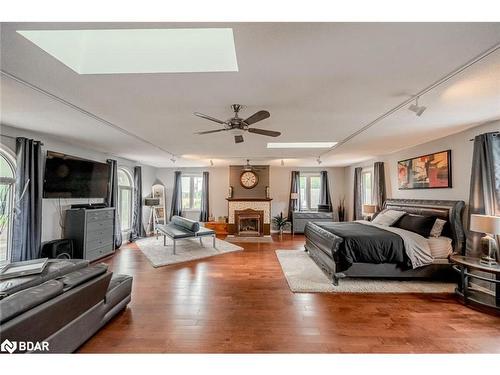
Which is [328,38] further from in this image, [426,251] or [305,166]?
[305,166]

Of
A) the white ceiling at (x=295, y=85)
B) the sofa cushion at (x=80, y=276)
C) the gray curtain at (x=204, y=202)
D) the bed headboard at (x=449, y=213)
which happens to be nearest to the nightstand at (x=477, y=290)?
the bed headboard at (x=449, y=213)

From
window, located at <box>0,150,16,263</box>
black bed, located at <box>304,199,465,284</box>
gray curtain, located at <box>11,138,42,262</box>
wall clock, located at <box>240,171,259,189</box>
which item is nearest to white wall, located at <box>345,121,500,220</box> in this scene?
black bed, located at <box>304,199,465,284</box>

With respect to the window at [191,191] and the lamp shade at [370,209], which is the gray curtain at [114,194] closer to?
the window at [191,191]

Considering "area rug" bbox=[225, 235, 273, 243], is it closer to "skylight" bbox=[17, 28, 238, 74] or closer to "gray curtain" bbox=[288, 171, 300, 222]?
"gray curtain" bbox=[288, 171, 300, 222]

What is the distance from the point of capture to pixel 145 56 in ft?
6.00

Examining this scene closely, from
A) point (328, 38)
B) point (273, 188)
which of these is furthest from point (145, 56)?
Answer: point (273, 188)

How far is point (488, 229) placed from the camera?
101 inches

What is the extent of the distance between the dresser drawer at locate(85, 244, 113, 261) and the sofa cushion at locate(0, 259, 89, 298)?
80.4 inches

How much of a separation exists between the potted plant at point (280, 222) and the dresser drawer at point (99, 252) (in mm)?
4988

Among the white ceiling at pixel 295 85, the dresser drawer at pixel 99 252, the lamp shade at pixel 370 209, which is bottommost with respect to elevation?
the dresser drawer at pixel 99 252

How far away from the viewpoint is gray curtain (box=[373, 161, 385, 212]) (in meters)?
5.77

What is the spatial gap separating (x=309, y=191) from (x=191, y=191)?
455cm

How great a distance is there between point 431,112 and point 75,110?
14.5 feet

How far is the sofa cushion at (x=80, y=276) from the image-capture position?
5.98ft
